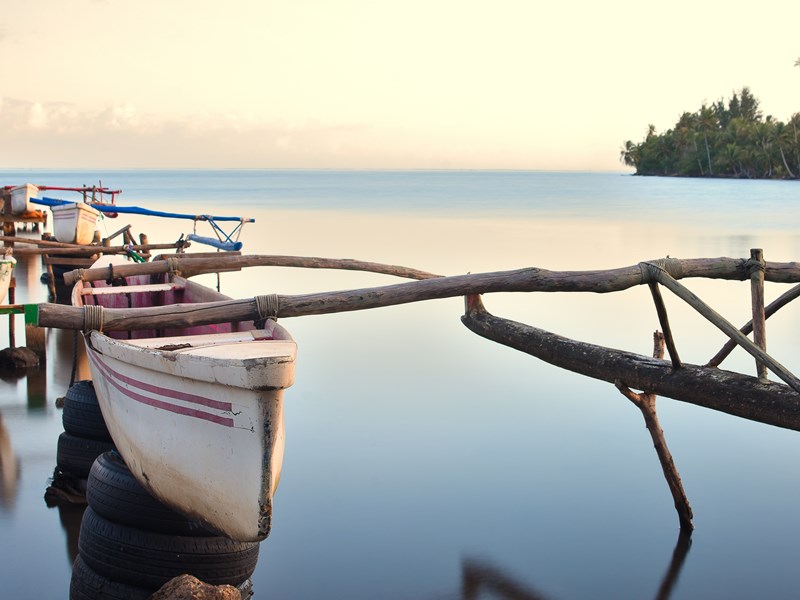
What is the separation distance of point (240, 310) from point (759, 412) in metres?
3.35

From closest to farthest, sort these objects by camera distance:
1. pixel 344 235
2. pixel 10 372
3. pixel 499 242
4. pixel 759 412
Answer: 1. pixel 759 412
2. pixel 10 372
3. pixel 499 242
4. pixel 344 235

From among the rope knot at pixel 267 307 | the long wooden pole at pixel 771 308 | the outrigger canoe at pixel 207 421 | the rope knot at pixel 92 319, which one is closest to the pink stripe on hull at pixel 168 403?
the outrigger canoe at pixel 207 421

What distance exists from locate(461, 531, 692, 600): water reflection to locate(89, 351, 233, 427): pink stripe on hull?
2.68 meters

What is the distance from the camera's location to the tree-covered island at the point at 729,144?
107 meters

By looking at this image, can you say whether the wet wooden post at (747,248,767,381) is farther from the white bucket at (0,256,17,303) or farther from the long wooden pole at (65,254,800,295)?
the white bucket at (0,256,17,303)

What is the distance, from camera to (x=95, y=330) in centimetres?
572

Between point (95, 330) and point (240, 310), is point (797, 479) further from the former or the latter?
point (95, 330)

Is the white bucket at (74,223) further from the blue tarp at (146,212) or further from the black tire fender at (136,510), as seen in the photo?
the black tire fender at (136,510)

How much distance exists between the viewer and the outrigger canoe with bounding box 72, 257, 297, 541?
4.37 m

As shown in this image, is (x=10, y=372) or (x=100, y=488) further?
(x=10, y=372)

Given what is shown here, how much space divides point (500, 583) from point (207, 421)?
3034 mm

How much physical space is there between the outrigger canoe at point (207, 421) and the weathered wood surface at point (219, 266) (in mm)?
3916

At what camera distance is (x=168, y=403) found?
4.80 meters

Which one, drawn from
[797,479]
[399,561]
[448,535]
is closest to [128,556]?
[399,561]
